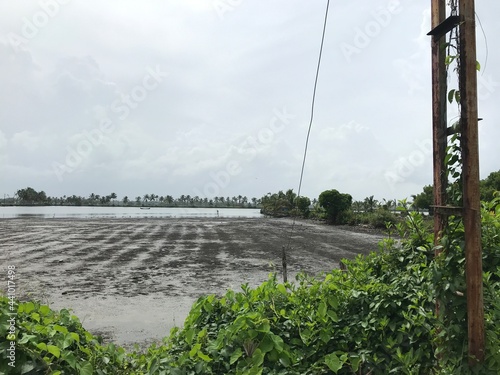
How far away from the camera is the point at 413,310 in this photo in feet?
7.63

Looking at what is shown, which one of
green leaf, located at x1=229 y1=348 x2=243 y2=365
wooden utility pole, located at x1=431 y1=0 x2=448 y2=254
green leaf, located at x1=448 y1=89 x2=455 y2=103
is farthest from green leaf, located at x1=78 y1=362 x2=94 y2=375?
green leaf, located at x1=448 y1=89 x2=455 y2=103

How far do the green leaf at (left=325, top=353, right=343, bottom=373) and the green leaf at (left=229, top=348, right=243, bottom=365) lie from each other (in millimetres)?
512

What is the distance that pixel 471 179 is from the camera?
1.93 meters

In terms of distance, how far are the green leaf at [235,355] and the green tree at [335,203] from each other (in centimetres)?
3330

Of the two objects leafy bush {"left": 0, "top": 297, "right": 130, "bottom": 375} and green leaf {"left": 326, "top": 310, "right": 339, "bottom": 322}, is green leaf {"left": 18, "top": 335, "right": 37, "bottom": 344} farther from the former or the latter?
green leaf {"left": 326, "top": 310, "right": 339, "bottom": 322}

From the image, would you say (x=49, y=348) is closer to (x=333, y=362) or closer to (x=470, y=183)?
(x=333, y=362)

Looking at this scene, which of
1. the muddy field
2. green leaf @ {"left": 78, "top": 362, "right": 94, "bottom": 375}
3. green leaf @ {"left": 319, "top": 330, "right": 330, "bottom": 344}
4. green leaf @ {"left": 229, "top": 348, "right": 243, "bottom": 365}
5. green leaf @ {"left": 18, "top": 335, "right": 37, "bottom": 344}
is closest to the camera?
green leaf @ {"left": 18, "top": 335, "right": 37, "bottom": 344}

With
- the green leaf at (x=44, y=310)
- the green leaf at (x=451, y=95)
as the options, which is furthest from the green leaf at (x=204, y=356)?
the green leaf at (x=451, y=95)

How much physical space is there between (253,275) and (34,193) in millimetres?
111563

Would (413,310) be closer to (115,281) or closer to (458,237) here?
(458,237)

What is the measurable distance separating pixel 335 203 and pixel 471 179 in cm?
3410

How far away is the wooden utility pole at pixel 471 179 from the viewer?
1.86 metres

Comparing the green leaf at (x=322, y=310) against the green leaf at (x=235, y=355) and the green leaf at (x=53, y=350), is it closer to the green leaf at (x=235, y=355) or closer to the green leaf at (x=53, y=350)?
the green leaf at (x=235, y=355)

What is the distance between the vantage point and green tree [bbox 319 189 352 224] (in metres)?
34.6
